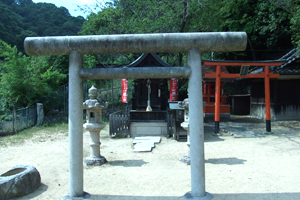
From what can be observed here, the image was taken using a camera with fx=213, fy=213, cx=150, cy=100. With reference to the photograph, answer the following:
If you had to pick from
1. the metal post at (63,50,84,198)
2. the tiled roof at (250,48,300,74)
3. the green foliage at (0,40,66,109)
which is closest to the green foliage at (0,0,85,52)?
the green foliage at (0,40,66,109)

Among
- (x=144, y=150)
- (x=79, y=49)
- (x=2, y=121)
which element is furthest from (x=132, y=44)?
(x=2, y=121)

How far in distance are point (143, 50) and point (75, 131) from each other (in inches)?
74.0

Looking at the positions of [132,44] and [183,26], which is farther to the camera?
[183,26]

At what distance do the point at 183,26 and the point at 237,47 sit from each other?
1199cm

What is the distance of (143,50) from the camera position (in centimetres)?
381

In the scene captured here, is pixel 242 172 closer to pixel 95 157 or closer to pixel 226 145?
pixel 226 145

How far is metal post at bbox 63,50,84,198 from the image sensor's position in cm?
376

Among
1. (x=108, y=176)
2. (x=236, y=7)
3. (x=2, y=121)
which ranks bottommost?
(x=108, y=176)

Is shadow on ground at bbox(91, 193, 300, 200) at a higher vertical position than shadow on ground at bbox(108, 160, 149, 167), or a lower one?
higher

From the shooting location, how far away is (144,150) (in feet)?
25.9

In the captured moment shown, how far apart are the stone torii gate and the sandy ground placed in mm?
870

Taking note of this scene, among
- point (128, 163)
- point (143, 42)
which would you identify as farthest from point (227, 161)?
point (143, 42)

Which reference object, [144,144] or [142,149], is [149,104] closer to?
[144,144]

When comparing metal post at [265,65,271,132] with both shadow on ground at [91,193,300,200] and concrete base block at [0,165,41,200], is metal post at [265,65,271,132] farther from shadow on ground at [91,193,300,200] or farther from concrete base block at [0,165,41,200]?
concrete base block at [0,165,41,200]
